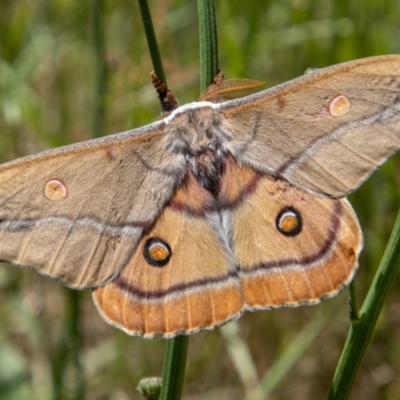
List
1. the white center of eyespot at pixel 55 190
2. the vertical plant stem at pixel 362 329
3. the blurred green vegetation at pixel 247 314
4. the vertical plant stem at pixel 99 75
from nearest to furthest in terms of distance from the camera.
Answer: the vertical plant stem at pixel 362 329, the white center of eyespot at pixel 55 190, the vertical plant stem at pixel 99 75, the blurred green vegetation at pixel 247 314

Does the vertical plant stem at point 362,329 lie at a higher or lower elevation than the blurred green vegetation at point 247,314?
higher

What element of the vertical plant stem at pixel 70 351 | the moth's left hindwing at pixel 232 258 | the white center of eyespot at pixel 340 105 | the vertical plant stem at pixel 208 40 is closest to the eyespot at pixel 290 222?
the moth's left hindwing at pixel 232 258

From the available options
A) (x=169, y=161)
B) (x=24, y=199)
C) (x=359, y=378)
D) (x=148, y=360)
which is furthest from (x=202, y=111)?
(x=359, y=378)

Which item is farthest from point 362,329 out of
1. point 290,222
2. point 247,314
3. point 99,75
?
point 247,314

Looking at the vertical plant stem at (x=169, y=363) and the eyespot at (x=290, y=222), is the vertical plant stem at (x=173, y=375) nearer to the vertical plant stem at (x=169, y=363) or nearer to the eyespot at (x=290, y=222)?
the vertical plant stem at (x=169, y=363)

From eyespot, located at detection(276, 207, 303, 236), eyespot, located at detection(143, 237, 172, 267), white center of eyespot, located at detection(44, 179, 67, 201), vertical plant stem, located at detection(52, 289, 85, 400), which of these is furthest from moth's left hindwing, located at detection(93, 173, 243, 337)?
vertical plant stem, located at detection(52, 289, 85, 400)

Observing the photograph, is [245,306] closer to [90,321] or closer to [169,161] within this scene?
[169,161]
